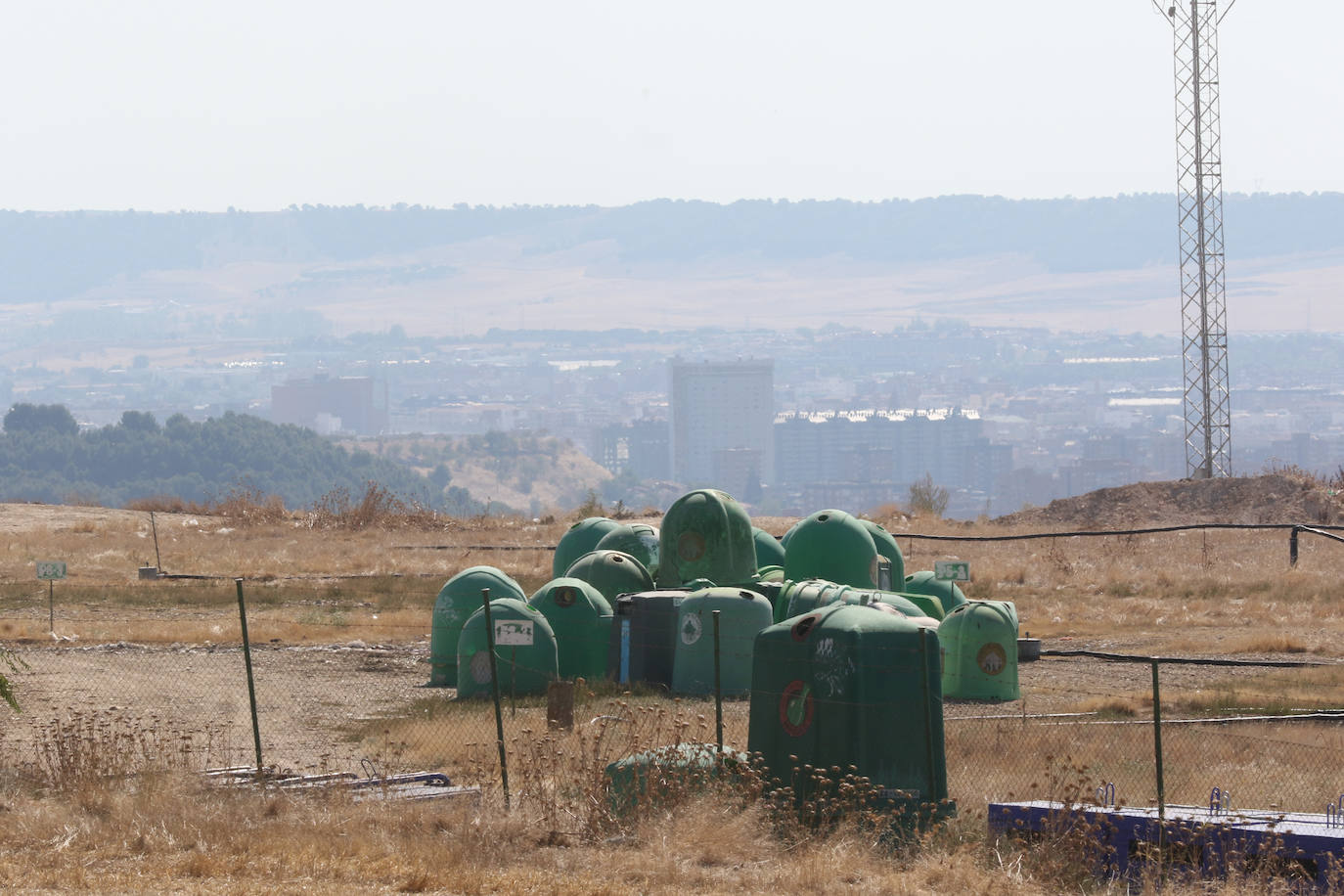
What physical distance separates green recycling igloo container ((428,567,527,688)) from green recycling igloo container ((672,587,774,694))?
8.46 ft

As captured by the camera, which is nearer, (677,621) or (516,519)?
(677,621)

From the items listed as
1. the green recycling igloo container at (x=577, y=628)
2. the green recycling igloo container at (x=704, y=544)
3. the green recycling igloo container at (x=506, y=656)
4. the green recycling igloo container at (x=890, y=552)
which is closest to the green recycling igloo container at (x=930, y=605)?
the green recycling igloo container at (x=704, y=544)

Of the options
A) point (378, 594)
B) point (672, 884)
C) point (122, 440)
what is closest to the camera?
point (672, 884)

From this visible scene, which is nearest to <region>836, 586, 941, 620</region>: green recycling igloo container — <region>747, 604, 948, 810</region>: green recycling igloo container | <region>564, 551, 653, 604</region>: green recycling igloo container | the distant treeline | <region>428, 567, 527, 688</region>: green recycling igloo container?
<region>564, 551, 653, 604</region>: green recycling igloo container

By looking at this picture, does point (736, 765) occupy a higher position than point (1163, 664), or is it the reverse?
point (736, 765)

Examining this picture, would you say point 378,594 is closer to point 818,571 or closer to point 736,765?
point 818,571

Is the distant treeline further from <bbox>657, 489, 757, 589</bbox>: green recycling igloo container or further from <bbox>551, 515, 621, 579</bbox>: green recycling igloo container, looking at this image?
<bbox>657, 489, 757, 589</bbox>: green recycling igloo container

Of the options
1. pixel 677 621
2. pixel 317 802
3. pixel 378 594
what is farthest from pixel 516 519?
pixel 317 802

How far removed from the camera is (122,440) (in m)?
188

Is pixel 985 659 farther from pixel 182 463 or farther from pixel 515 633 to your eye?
pixel 182 463

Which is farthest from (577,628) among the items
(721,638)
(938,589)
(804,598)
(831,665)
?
(831,665)

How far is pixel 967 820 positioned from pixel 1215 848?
5.75 ft

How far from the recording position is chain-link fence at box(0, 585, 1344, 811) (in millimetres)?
11836

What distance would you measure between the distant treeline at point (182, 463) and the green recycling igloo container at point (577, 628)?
15620 centimetres
